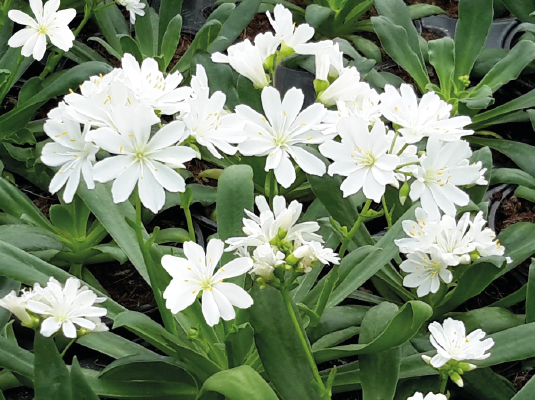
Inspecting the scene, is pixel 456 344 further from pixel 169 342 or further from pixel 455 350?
pixel 169 342

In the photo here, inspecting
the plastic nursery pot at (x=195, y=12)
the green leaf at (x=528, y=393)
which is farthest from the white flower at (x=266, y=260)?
the plastic nursery pot at (x=195, y=12)

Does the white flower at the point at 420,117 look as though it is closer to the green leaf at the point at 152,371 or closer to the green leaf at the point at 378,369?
the green leaf at the point at 378,369

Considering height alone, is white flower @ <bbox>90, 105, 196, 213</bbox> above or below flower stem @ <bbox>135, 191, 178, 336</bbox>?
above

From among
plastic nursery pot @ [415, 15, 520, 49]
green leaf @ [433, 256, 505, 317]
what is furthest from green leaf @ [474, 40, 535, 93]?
green leaf @ [433, 256, 505, 317]

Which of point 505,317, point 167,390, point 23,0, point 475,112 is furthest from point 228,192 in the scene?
point 23,0

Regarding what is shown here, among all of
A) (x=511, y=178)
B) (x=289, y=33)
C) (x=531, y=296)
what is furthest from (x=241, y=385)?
(x=511, y=178)

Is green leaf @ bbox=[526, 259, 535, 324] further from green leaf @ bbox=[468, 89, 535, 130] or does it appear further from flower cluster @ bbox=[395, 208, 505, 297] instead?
green leaf @ bbox=[468, 89, 535, 130]
